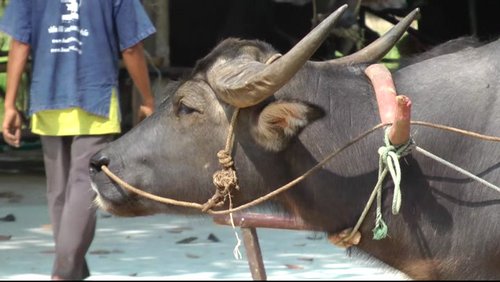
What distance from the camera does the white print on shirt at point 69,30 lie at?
602cm

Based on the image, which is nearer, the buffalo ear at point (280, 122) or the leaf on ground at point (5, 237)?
the buffalo ear at point (280, 122)

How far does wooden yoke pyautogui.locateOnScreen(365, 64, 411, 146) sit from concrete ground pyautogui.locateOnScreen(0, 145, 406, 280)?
271cm

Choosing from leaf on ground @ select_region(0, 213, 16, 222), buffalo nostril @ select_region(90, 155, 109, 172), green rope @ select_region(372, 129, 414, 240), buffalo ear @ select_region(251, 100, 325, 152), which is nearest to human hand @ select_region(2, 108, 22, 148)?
buffalo nostril @ select_region(90, 155, 109, 172)

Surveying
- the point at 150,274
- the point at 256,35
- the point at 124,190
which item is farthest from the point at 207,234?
the point at 124,190

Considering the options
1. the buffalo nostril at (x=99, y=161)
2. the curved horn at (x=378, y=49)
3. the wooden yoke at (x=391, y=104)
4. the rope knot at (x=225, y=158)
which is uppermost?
the curved horn at (x=378, y=49)

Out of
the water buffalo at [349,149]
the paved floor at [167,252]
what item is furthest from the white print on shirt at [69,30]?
the water buffalo at [349,149]

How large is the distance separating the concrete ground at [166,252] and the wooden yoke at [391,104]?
Result: 2.71m

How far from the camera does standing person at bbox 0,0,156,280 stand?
601 centimetres

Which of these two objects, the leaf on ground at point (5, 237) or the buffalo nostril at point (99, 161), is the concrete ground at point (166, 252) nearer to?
the leaf on ground at point (5, 237)

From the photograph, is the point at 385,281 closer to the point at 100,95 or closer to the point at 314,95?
the point at 100,95

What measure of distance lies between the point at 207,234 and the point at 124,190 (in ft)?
12.7

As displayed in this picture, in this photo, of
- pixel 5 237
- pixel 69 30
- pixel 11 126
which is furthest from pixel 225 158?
pixel 5 237

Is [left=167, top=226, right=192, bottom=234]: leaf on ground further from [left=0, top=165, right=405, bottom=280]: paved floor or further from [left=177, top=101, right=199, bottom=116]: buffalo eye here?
[left=177, top=101, right=199, bottom=116]: buffalo eye

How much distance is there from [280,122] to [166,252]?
376 cm
